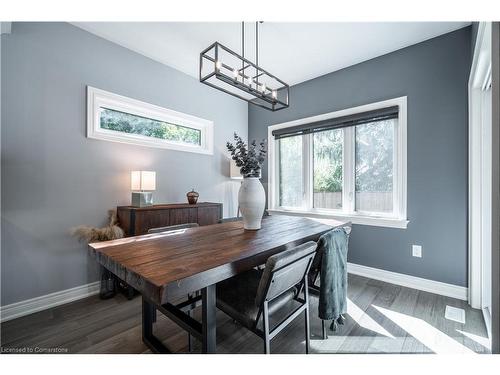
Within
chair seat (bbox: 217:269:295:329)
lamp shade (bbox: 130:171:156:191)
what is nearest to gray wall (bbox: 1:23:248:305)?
lamp shade (bbox: 130:171:156:191)

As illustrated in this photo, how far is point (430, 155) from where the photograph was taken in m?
2.35

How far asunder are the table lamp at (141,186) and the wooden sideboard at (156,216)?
0.09 meters

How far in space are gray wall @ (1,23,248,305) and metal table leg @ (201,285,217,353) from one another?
77.2 inches

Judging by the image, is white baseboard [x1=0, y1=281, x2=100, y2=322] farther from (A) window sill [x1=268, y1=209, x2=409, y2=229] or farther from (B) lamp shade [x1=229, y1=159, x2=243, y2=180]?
(A) window sill [x1=268, y1=209, x2=409, y2=229]

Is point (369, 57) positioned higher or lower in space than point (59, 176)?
higher

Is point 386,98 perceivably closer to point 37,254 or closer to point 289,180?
point 289,180

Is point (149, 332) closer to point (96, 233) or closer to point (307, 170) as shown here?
point (96, 233)

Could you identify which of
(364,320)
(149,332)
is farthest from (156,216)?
(364,320)

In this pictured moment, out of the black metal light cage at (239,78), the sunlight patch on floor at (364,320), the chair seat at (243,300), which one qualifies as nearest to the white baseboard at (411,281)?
the sunlight patch on floor at (364,320)

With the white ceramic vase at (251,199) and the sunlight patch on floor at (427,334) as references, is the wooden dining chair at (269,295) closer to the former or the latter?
the white ceramic vase at (251,199)

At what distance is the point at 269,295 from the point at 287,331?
0.89m
